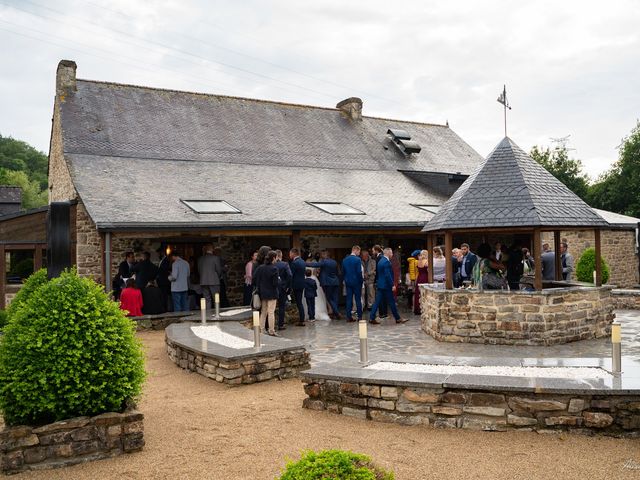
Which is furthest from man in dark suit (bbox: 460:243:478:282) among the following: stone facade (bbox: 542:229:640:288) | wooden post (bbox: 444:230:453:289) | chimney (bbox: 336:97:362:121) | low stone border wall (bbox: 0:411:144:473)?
chimney (bbox: 336:97:362:121)

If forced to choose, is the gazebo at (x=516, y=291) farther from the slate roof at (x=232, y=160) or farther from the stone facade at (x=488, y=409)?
the slate roof at (x=232, y=160)

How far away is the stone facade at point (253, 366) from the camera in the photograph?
25.3 ft

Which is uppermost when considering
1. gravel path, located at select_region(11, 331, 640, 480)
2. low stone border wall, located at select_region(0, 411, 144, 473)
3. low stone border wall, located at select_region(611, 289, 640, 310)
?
low stone border wall, located at select_region(611, 289, 640, 310)

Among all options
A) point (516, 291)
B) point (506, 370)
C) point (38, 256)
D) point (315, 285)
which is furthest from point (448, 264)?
point (38, 256)

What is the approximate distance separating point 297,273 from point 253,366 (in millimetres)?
4681

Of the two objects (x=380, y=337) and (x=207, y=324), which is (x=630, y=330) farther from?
(x=207, y=324)

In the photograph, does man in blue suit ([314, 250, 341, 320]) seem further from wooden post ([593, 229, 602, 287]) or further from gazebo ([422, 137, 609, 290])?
wooden post ([593, 229, 602, 287])

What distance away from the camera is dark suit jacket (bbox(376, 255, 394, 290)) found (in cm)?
1185

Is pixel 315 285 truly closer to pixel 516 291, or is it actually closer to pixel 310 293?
pixel 310 293

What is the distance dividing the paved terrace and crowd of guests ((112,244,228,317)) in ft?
9.80

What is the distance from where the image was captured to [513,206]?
1028 cm

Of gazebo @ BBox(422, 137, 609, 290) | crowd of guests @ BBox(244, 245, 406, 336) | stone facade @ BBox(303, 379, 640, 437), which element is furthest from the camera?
crowd of guests @ BBox(244, 245, 406, 336)

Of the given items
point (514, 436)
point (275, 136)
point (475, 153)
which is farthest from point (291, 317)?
point (475, 153)

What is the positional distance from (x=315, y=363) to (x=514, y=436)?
148 inches
